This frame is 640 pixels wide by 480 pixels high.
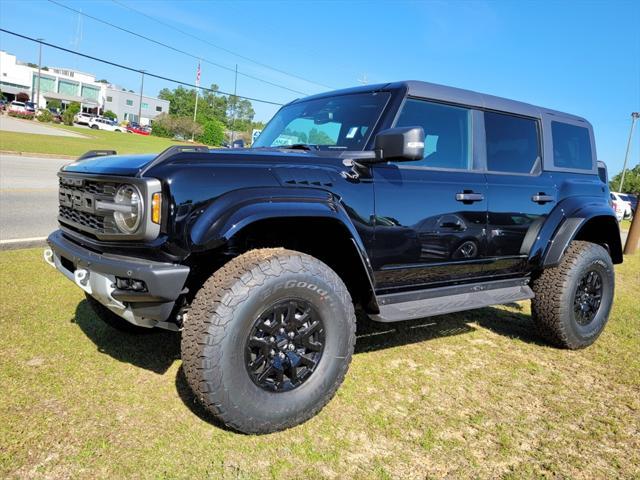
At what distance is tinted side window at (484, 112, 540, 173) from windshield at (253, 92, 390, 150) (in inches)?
42.2

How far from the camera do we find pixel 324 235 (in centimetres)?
321

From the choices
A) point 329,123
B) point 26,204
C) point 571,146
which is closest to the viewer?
point 329,123

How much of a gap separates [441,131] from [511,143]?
2.77ft

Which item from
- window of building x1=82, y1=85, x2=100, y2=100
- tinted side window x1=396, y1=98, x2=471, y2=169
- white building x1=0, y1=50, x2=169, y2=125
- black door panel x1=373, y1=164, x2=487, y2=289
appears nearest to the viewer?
black door panel x1=373, y1=164, x2=487, y2=289

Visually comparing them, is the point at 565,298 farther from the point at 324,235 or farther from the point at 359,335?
the point at 324,235

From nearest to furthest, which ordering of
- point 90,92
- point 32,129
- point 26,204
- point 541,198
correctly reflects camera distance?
point 541,198 < point 26,204 < point 32,129 < point 90,92

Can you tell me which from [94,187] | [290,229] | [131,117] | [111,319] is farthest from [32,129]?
[131,117]

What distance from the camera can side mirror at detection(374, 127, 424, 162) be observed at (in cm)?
298

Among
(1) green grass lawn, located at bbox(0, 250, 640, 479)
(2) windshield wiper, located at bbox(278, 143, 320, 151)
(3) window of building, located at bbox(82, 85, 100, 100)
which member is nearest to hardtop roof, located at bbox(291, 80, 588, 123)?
(2) windshield wiper, located at bbox(278, 143, 320, 151)

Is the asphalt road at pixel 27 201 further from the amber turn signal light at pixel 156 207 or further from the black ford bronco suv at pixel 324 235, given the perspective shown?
the amber turn signal light at pixel 156 207

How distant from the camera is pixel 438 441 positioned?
112 inches

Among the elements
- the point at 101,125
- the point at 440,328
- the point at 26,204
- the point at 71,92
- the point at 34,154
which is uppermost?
the point at 71,92

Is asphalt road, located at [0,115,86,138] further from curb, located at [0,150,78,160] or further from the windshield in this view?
the windshield

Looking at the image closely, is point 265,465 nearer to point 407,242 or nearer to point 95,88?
point 407,242
